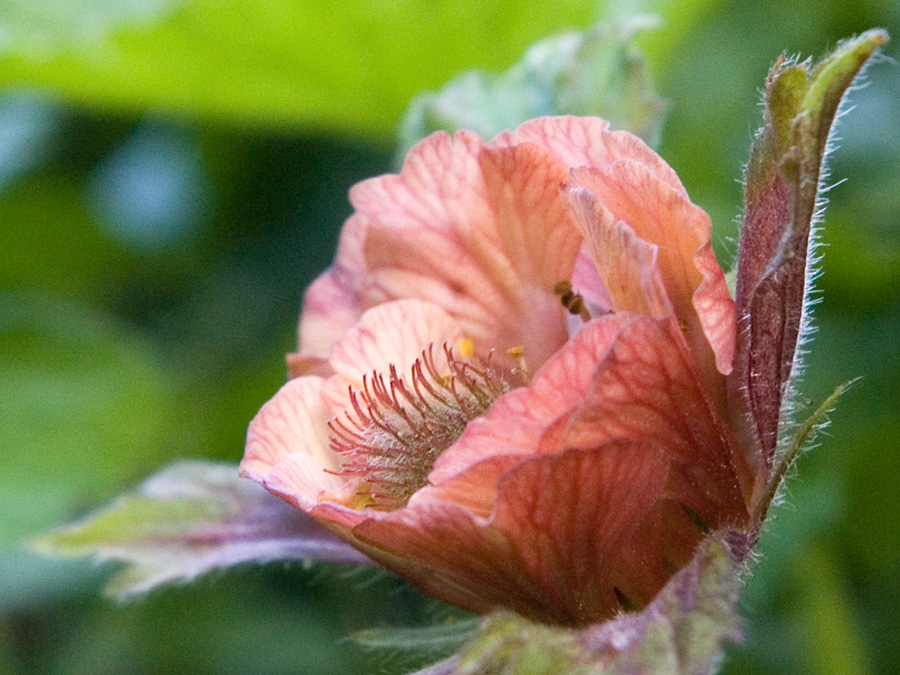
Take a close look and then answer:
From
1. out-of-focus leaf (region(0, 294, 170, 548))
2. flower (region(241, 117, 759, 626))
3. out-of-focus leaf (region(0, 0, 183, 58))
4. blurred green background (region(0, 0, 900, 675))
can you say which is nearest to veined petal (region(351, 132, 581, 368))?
flower (region(241, 117, 759, 626))

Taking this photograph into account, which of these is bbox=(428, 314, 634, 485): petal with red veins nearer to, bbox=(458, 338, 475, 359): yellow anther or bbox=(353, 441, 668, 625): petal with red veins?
bbox=(353, 441, 668, 625): petal with red veins

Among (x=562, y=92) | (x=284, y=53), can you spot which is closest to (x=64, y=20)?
(x=284, y=53)

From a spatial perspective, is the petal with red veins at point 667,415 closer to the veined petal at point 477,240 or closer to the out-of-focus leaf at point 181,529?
the veined petal at point 477,240

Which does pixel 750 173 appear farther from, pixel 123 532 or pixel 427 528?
pixel 123 532

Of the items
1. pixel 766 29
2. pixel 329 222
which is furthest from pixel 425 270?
pixel 766 29

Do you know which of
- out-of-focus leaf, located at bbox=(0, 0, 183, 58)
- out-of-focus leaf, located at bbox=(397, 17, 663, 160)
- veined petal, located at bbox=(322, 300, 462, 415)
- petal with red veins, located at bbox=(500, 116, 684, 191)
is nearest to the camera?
petal with red veins, located at bbox=(500, 116, 684, 191)
